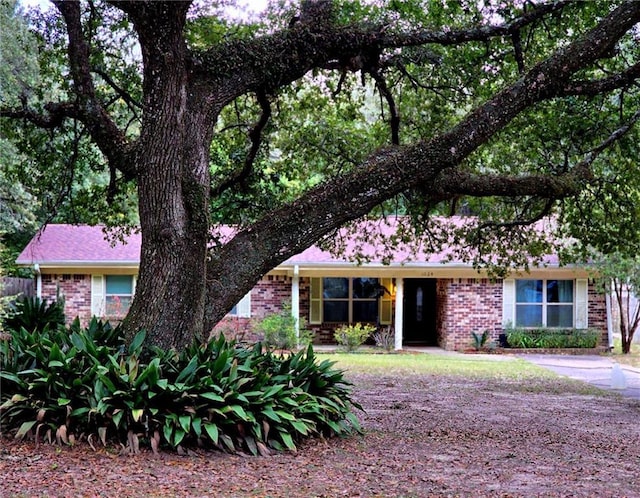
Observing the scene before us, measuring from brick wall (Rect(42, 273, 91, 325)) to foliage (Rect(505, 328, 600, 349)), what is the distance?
1241cm

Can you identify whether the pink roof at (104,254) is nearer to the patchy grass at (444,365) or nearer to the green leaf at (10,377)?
the patchy grass at (444,365)

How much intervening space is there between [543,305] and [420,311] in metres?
4.09

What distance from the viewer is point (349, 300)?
22.6m

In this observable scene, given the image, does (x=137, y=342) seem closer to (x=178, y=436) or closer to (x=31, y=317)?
(x=178, y=436)

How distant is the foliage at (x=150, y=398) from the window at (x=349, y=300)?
15.3 m

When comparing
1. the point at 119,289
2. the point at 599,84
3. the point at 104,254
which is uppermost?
the point at 599,84

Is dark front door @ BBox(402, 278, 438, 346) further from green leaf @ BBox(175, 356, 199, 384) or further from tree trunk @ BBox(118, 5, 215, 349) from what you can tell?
green leaf @ BBox(175, 356, 199, 384)

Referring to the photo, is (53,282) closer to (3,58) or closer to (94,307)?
(94,307)

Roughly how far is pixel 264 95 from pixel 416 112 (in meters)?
4.28

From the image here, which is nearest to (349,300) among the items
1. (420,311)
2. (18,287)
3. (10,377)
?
(420,311)

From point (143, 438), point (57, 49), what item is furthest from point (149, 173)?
point (57, 49)

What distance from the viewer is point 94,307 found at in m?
21.2

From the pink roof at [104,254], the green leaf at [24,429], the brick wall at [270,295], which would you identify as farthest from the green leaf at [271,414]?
the brick wall at [270,295]

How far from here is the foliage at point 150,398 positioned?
6.19 meters
